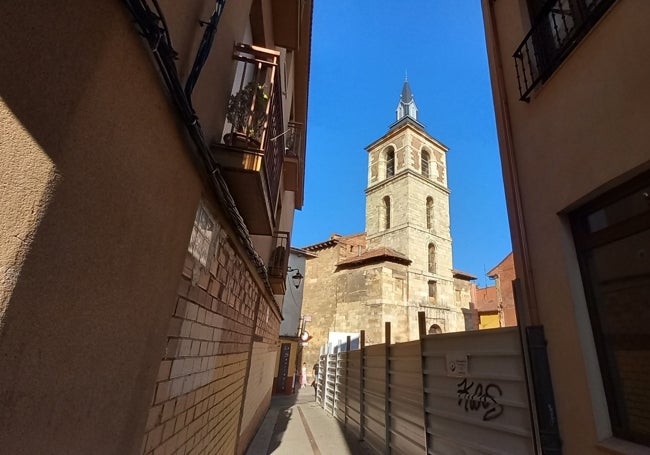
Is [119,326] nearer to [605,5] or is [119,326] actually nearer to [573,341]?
[573,341]

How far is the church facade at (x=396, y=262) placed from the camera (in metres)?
21.0

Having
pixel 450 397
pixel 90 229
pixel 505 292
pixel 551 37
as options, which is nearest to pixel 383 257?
pixel 505 292

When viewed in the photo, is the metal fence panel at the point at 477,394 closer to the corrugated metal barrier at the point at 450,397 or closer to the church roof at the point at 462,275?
the corrugated metal barrier at the point at 450,397

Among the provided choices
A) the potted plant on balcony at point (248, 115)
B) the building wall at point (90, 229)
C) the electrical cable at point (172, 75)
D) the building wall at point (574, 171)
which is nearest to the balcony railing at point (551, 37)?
the building wall at point (574, 171)

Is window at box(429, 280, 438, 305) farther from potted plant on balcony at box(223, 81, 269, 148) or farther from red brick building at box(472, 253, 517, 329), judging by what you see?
potted plant on balcony at box(223, 81, 269, 148)

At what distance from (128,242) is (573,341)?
3.17m

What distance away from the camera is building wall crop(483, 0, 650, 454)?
2.32 m

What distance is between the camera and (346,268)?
23328 mm

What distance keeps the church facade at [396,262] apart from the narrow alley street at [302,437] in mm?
9994

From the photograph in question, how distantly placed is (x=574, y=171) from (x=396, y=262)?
1945 centimetres

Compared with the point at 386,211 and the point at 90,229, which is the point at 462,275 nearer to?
the point at 386,211

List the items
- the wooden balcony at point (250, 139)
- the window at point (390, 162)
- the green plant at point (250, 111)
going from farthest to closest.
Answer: the window at point (390, 162) < the green plant at point (250, 111) < the wooden balcony at point (250, 139)

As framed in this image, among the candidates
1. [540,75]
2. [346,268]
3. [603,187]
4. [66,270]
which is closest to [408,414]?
[603,187]

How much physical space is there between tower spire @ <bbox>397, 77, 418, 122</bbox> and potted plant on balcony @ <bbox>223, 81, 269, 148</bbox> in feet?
111
